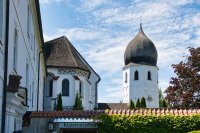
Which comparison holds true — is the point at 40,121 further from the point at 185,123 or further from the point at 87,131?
the point at 185,123

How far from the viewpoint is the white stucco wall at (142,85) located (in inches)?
3113

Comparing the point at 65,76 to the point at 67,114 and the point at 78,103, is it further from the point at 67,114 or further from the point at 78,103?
the point at 67,114

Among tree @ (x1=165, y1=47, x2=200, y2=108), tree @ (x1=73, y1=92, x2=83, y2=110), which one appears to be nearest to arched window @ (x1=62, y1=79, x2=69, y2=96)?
tree @ (x1=73, y1=92, x2=83, y2=110)

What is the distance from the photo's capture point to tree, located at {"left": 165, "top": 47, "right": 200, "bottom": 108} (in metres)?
41.2

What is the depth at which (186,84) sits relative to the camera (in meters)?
42.4

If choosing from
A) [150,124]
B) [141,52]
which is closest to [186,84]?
Answer: [150,124]

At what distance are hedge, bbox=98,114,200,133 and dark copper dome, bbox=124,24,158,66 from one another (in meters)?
55.8

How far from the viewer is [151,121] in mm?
21031

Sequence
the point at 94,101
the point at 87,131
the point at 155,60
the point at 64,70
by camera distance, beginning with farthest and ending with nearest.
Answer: the point at 155,60, the point at 94,101, the point at 64,70, the point at 87,131

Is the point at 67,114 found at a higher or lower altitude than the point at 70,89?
lower

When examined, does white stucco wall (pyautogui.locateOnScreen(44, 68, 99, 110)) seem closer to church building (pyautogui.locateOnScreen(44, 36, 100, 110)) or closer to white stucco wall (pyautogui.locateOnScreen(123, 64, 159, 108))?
church building (pyautogui.locateOnScreen(44, 36, 100, 110))

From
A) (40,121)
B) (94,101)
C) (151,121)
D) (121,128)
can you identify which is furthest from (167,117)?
(94,101)

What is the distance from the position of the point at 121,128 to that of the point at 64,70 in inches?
1187

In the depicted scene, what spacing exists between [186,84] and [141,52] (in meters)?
34.4
